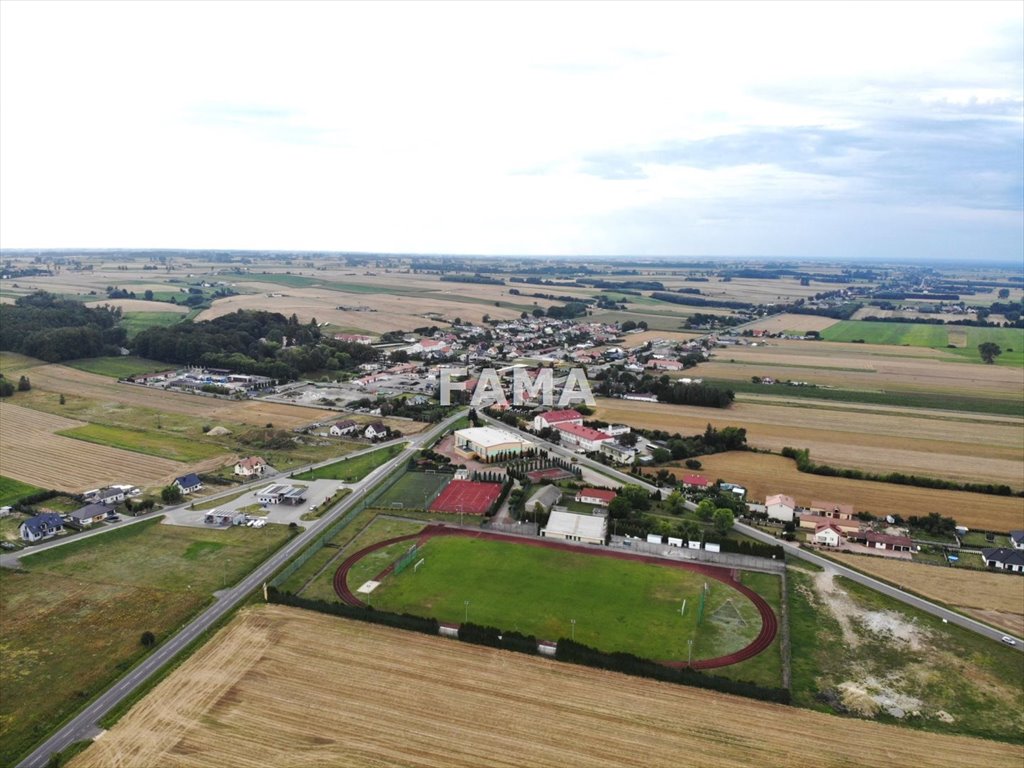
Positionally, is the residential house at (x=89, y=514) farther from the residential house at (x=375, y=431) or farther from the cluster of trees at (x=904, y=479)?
the cluster of trees at (x=904, y=479)

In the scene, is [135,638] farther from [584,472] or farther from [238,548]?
[584,472]

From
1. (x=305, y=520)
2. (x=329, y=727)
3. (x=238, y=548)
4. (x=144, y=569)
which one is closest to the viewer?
(x=329, y=727)

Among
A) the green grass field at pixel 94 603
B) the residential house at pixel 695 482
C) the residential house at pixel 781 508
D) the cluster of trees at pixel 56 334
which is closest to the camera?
the green grass field at pixel 94 603

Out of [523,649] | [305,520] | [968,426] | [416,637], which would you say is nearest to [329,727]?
[416,637]

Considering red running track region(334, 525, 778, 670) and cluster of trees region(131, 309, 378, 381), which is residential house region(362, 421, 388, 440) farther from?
cluster of trees region(131, 309, 378, 381)

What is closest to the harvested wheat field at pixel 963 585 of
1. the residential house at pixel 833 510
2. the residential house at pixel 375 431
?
the residential house at pixel 833 510

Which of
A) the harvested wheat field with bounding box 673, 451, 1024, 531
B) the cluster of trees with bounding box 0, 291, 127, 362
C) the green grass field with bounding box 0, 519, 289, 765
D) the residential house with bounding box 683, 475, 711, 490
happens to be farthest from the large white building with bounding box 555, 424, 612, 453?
the cluster of trees with bounding box 0, 291, 127, 362

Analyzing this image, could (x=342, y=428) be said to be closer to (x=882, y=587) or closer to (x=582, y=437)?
(x=582, y=437)
